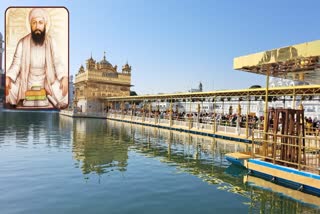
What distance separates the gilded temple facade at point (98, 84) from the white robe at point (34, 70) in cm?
5033

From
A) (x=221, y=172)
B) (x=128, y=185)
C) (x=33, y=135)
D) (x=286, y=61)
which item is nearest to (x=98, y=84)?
(x=33, y=135)

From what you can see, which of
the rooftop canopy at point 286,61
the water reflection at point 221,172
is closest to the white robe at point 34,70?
the water reflection at point 221,172

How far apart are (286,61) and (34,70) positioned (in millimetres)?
8221

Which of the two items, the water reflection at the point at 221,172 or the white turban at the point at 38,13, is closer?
the water reflection at the point at 221,172

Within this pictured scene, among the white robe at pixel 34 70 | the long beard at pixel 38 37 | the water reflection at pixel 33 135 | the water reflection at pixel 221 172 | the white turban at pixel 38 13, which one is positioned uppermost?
the white turban at pixel 38 13

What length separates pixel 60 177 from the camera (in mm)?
9656

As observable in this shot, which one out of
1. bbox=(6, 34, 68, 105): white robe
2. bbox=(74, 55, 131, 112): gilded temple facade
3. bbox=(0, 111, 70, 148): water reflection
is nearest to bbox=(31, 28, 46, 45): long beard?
bbox=(6, 34, 68, 105): white robe

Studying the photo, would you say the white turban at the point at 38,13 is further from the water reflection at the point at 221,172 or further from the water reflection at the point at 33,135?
the water reflection at the point at 33,135

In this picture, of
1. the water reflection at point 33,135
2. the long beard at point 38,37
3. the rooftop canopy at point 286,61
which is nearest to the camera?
the rooftop canopy at point 286,61

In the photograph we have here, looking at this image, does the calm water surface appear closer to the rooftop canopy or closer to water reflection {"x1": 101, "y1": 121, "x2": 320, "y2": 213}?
water reflection {"x1": 101, "y1": 121, "x2": 320, "y2": 213}

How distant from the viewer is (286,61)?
28.2 ft

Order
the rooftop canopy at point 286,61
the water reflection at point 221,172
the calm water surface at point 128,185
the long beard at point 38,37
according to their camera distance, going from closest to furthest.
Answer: the calm water surface at point 128,185 < the water reflection at point 221,172 < the rooftop canopy at point 286,61 < the long beard at point 38,37

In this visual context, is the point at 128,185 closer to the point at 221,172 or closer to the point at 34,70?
the point at 221,172

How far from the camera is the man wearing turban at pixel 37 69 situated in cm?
896
